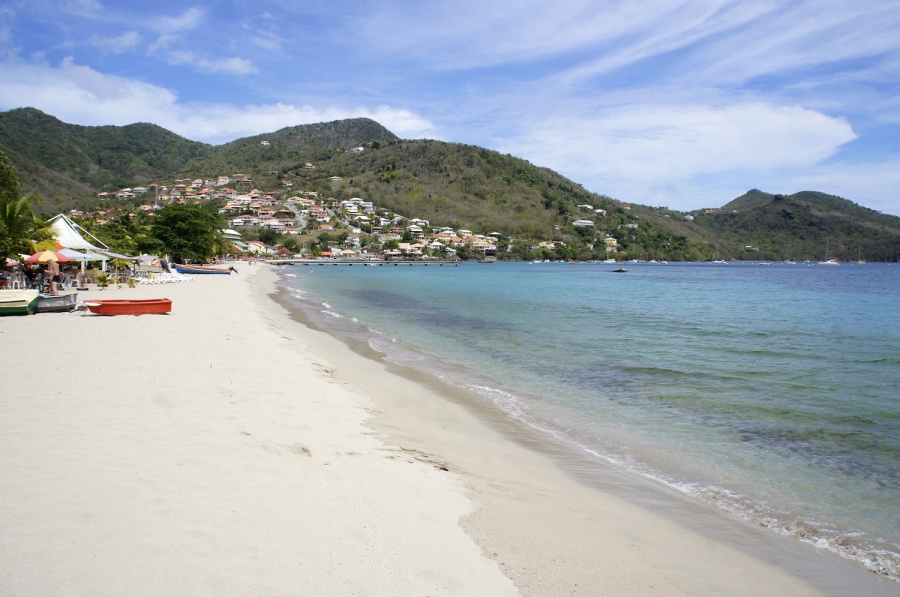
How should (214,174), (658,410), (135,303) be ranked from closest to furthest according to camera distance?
(658,410) < (135,303) < (214,174)

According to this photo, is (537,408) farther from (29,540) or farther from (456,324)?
(456,324)

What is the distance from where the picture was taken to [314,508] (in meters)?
3.79

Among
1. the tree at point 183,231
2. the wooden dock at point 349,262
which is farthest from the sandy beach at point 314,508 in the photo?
the wooden dock at point 349,262

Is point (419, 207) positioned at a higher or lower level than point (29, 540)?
higher

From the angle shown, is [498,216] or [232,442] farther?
[498,216]

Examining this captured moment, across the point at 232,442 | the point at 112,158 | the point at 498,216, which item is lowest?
the point at 232,442

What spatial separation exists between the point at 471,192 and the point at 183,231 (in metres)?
126

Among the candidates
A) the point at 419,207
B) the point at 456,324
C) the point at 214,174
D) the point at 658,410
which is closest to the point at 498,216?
the point at 419,207

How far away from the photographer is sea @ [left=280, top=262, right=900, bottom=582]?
217 inches

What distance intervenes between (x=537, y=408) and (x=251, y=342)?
6.46m

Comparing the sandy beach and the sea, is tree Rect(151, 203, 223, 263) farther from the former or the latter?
the sandy beach

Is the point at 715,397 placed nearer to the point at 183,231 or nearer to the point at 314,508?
the point at 314,508

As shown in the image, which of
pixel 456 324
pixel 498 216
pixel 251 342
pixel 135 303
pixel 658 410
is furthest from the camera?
pixel 498 216

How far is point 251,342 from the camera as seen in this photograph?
446 inches
